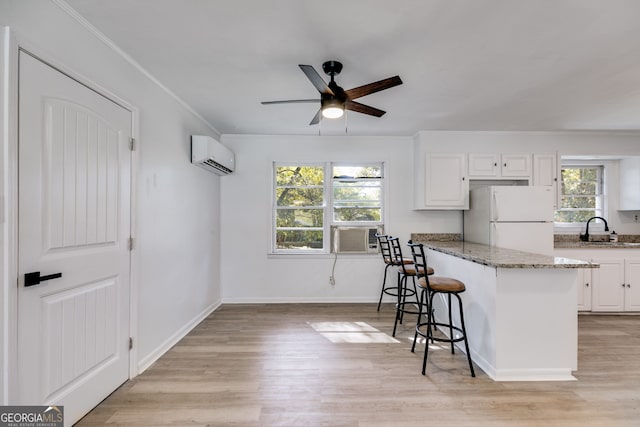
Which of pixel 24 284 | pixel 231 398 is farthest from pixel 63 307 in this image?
pixel 231 398

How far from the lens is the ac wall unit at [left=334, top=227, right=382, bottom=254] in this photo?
14.0 feet

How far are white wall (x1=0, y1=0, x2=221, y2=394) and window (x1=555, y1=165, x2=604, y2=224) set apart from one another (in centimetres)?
494

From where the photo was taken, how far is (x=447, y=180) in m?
3.99

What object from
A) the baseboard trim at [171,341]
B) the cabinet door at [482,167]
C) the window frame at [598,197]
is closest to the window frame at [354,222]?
the cabinet door at [482,167]

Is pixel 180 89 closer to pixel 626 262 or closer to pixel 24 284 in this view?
pixel 24 284

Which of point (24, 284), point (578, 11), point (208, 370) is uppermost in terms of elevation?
point (578, 11)

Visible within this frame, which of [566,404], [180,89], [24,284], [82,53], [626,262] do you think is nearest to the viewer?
[24,284]

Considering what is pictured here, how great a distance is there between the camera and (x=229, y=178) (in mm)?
4277

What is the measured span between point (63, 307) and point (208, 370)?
1155 millimetres

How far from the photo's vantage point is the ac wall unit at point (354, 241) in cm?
427

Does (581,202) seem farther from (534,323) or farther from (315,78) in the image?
(315,78)

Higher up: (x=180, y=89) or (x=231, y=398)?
(x=180, y=89)

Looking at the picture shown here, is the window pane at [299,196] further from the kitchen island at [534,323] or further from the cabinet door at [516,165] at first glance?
the kitchen island at [534,323]

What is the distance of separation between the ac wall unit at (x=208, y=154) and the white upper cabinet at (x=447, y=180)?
8.47 feet
